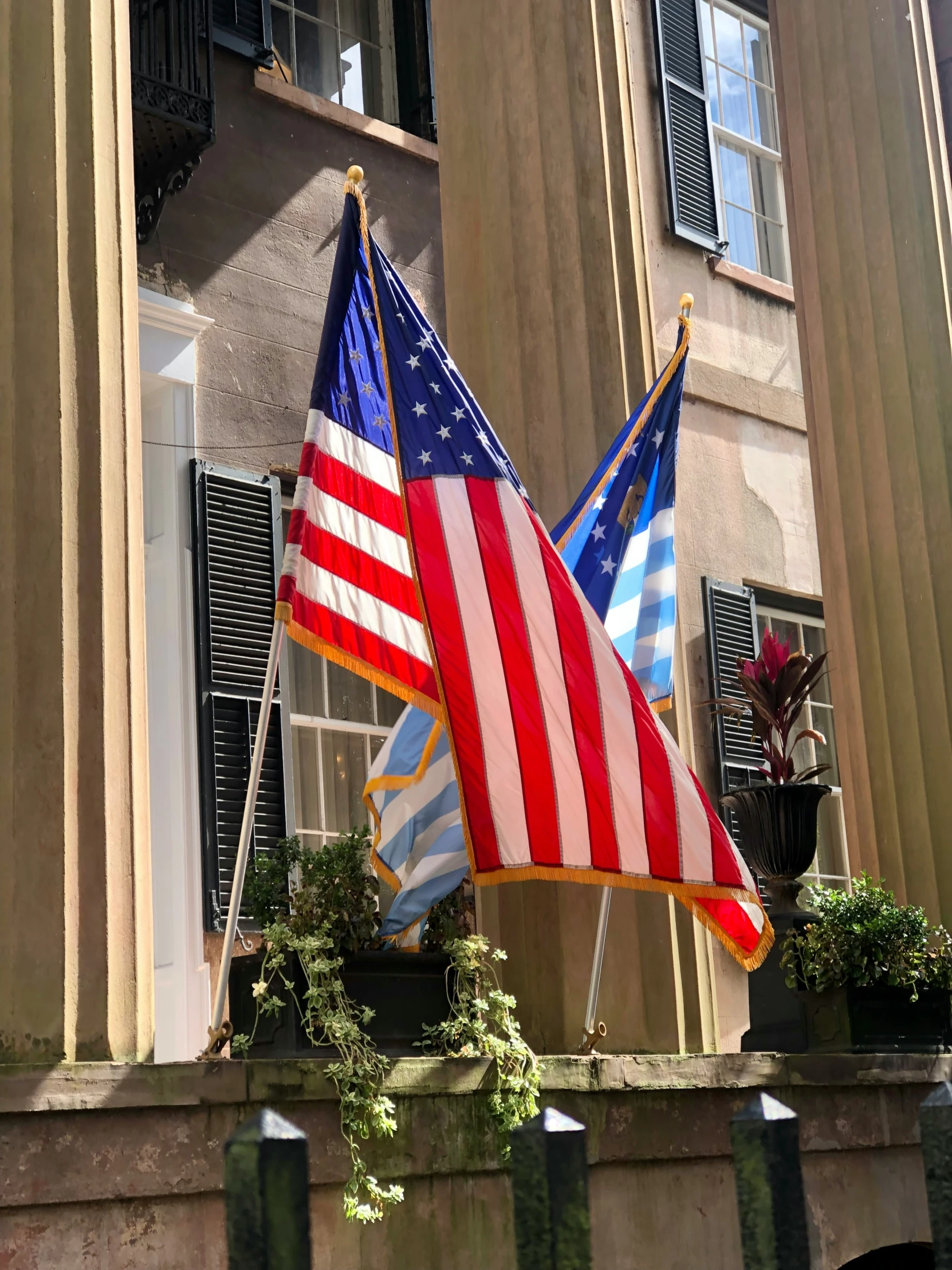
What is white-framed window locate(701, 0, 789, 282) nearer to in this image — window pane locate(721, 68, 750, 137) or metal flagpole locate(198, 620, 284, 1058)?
window pane locate(721, 68, 750, 137)

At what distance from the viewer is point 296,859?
547cm

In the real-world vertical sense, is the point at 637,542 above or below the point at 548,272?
below

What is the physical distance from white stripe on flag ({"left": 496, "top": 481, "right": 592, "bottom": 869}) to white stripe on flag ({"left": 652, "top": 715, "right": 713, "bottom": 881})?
346mm

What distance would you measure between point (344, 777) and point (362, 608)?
14.3 feet

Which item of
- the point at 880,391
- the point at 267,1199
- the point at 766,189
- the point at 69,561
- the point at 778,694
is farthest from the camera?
the point at 766,189

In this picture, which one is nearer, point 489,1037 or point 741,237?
point 489,1037

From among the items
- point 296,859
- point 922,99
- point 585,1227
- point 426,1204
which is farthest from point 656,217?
point 585,1227

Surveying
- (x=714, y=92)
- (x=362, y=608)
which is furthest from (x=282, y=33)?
(x=362, y=608)

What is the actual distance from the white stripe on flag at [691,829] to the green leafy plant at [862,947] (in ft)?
5.02

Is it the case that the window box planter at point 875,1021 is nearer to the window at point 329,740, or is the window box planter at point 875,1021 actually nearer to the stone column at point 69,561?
the stone column at point 69,561

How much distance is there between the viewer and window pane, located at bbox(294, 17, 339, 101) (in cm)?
1068

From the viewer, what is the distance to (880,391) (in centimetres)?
898

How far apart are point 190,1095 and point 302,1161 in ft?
10.6

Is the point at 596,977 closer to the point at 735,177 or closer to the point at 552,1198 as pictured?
the point at 552,1198
